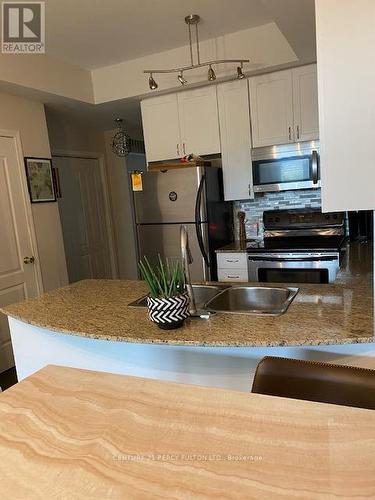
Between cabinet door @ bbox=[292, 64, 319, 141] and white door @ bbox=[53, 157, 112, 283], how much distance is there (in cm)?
261

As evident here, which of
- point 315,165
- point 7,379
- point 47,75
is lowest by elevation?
point 7,379

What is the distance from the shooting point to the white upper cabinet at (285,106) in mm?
3053

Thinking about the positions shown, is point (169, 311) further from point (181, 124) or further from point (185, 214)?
point (181, 124)

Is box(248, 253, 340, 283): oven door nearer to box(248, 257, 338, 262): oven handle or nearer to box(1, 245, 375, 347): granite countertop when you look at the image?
box(248, 257, 338, 262): oven handle

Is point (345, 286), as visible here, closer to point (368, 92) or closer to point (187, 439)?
point (368, 92)

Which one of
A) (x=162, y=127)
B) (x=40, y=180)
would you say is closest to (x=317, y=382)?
(x=162, y=127)

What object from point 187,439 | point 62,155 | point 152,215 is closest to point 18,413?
point 187,439

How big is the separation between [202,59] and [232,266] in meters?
1.78

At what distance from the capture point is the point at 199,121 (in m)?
3.46

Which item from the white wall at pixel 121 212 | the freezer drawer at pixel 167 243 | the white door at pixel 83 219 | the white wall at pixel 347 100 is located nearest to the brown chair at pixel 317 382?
the white wall at pixel 347 100

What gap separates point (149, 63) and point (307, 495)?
11.3 feet

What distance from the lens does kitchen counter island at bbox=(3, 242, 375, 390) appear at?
1.36 m

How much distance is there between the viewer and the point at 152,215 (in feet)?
11.7

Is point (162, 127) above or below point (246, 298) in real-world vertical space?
above
